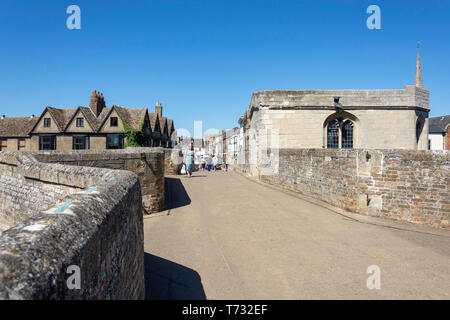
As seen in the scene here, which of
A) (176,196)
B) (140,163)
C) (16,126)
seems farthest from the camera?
(16,126)

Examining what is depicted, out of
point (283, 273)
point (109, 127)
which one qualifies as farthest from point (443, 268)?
→ point (109, 127)

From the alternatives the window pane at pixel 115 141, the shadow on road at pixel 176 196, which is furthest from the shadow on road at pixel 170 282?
the window pane at pixel 115 141

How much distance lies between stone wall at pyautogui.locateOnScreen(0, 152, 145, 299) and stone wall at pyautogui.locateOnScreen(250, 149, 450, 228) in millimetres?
8214

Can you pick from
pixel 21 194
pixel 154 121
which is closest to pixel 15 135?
pixel 154 121

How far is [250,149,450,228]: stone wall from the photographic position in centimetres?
838

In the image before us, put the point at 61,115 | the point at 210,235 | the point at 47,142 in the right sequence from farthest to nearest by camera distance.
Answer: the point at 61,115
the point at 47,142
the point at 210,235

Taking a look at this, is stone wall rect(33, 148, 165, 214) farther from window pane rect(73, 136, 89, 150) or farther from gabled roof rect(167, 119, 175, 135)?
gabled roof rect(167, 119, 175, 135)

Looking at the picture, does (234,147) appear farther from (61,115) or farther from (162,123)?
(61,115)

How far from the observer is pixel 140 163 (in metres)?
9.41

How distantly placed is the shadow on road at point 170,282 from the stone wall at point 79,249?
0.94m

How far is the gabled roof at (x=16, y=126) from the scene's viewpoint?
3572cm

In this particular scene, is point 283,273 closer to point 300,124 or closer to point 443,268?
point 443,268

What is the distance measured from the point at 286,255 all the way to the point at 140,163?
596 centimetres

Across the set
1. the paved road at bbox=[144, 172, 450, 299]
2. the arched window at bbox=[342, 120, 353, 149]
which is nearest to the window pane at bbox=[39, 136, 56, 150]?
the paved road at bbox=[144, 172, 450, 299]
